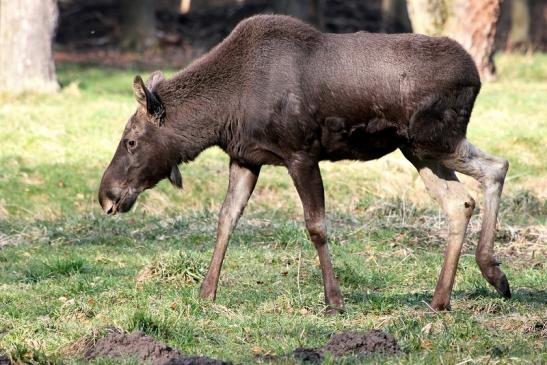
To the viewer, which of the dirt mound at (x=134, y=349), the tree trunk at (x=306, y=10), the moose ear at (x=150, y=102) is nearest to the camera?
the dirt mound at (x=134, y=349)

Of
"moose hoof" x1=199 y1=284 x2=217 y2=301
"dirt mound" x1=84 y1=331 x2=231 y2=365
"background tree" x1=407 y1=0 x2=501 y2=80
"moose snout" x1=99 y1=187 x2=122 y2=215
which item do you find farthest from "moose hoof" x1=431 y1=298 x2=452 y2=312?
"background tree" x1=407 y1=0 x2=501 y2=80

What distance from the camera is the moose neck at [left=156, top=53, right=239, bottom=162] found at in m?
8.52

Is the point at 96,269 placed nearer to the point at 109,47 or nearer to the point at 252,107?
the point at 252,107

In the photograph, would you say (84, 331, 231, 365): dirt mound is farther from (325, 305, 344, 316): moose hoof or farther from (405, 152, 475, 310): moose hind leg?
(405, 152, 475, 310): moose hind leg

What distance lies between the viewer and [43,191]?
528 inches

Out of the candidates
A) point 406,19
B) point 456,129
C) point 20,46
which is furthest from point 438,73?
point 406,19

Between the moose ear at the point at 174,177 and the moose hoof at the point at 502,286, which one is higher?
the moose ear at the point at 174,177

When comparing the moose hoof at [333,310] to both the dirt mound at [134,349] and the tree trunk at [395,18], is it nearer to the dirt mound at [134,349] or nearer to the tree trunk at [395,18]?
the dirt mound at [134,349]

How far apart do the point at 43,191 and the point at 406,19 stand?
20288 millimetres

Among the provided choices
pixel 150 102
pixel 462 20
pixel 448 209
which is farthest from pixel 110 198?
pixel 462 20

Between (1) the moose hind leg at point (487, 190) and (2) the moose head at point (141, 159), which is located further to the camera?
(2) the moose head at point (141, 159)

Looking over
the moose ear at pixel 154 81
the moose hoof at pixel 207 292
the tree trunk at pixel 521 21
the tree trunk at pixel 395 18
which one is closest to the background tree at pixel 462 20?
the moose ear at pixel 154 81

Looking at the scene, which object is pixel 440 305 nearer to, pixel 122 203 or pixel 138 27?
pixel 122 203

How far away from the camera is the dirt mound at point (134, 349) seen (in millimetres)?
6449
